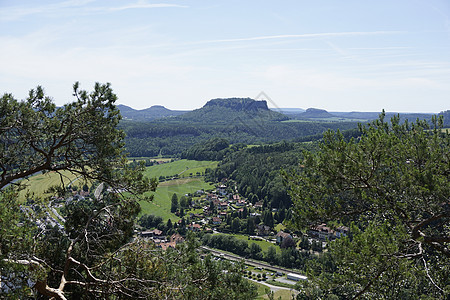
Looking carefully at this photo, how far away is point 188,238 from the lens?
9.62 meters

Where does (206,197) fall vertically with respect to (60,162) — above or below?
below

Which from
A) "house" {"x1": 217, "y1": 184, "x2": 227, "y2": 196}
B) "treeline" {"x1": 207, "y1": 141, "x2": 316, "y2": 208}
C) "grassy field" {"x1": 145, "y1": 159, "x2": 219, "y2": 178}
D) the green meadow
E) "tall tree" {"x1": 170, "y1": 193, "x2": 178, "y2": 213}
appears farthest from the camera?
"grassy field" {"x1": 145, "y1": 159, "x2": 219, "y2": 178}

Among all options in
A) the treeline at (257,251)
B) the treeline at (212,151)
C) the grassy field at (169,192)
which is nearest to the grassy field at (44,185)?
the treeline at (257,251)

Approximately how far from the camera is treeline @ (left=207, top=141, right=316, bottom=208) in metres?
82.5

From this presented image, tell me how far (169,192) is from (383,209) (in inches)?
3313

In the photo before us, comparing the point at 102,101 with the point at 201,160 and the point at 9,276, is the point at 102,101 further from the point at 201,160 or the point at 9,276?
the point at 201,160

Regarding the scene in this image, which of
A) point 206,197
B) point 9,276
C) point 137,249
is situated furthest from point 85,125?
point 206,197

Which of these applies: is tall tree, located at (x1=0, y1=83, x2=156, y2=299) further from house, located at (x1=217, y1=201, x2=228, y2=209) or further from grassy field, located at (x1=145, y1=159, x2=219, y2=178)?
grassy field, located at (x1=145, y1=159, x2=219, y2=178)

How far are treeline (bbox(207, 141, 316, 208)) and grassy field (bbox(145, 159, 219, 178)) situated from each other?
6668mm

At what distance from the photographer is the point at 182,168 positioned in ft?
374

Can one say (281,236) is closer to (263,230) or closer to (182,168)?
(263,230)

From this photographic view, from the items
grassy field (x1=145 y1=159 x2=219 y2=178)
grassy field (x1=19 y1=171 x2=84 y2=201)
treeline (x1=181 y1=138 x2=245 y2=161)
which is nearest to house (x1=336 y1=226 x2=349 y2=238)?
grassy field (x1=19 y1=171 x2=84 y2=201)

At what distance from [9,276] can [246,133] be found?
581ft

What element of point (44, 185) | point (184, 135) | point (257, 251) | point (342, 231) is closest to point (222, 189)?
point (257, 251)
